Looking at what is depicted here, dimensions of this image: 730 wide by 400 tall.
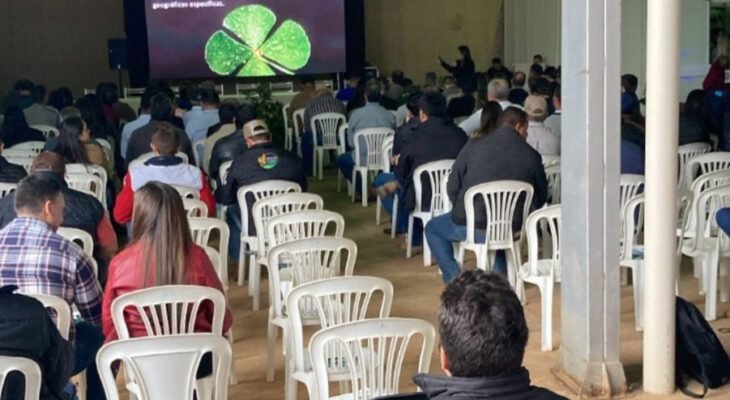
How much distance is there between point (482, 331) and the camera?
2059 mm

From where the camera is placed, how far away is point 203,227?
18.2ft

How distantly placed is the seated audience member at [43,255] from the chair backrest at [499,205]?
8.53 feet

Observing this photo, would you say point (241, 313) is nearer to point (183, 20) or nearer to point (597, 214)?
point (597, 214)

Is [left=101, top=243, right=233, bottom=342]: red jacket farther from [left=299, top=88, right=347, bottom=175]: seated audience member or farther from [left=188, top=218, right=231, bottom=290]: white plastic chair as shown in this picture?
[left=299, top=88, right=347, bottom=175]: seated audience member

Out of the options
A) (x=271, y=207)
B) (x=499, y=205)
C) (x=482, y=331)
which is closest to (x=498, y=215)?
(x=499, y=205)

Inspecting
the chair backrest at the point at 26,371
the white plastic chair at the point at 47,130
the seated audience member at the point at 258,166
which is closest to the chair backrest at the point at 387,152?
the seated audience member at the point at 258,166

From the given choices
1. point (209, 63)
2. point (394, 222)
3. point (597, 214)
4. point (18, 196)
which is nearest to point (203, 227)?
point (18, 196)

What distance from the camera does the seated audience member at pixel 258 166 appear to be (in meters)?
6.87

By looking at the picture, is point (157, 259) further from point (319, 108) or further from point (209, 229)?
point (319, 108)

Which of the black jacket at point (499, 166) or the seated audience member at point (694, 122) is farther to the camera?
the seated audience member at point (694, 122)

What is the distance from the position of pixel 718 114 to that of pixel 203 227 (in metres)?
5.45

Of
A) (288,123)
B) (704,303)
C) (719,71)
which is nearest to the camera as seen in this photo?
(704,303)

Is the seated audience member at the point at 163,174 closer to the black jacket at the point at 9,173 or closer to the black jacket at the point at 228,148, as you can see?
the black jacket at the point at 9,173

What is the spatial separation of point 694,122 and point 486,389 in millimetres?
6515
